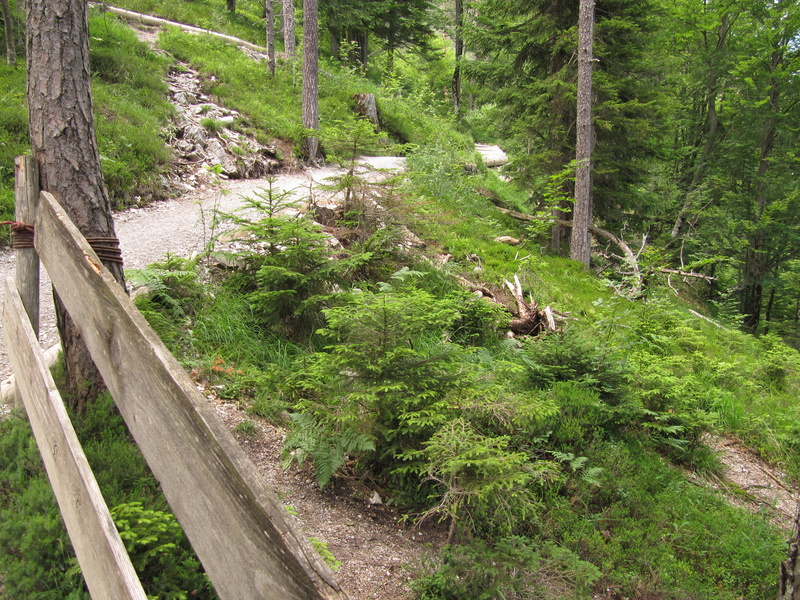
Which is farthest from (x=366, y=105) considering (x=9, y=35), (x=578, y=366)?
(x=578, y=366)

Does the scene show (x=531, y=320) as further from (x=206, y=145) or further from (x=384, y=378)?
(x=206, y=145)

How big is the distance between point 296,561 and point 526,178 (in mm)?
13917

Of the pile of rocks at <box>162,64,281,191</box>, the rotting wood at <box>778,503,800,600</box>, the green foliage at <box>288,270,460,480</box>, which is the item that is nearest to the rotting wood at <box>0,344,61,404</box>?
the green foliage at <box>288,270,460,480</box>

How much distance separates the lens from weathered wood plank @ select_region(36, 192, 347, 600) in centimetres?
103

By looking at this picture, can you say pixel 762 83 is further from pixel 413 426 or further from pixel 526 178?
pixel 413 426

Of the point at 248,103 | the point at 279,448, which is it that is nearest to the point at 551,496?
the point at 279,448

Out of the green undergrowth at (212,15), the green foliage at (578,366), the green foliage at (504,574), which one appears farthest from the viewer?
the green undergrowth at (212,15)

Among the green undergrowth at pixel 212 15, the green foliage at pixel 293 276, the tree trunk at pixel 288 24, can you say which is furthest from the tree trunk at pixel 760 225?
the green undergrowth at pixel 212 15

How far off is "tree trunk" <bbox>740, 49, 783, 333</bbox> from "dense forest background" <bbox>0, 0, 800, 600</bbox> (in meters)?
1.44

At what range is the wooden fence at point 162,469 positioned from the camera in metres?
1.05

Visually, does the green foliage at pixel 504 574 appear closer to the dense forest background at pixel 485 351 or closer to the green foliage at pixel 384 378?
the dense forest background at pixel 485 351

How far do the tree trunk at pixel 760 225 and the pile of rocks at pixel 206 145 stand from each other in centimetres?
1698

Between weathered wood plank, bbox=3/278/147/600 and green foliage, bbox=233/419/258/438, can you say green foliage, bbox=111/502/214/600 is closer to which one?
weathered wood plank, bbox=3/278/147/600

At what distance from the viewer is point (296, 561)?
3.27 ft
